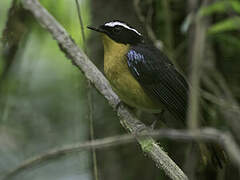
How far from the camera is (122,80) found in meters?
3.86

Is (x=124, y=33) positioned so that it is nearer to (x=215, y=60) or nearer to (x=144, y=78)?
(x=144, y=78)

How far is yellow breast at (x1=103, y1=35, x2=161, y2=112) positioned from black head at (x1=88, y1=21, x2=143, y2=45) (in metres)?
0.05

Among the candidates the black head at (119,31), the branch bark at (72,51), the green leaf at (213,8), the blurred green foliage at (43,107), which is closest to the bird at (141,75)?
the black head at (119,31)

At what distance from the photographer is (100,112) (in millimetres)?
4992

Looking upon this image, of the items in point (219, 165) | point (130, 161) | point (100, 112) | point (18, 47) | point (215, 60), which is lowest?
point (219, 165)

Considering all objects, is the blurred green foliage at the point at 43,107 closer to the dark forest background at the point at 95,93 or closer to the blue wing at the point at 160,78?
the dark forest background at the point at 95,93

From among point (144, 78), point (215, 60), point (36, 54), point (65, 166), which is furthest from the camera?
point (36, 54)

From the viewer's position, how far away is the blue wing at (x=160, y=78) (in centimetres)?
382

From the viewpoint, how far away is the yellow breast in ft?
12.6

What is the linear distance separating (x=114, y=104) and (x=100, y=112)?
1181 millimetres

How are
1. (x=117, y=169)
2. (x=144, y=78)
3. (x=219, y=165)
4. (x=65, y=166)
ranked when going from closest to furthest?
(x=219, y=165)
(x=144, y=78)
(x=117, y=169)
(x=65, y=166)

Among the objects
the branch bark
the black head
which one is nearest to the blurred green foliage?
the black head

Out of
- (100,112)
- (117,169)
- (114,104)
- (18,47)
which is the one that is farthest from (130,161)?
(18,47)

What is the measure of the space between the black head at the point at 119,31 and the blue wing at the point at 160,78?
0.12 metres
